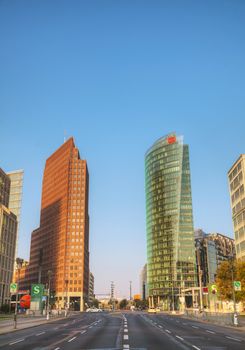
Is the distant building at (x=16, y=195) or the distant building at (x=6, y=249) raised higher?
the distant building at (x=16, y=195)

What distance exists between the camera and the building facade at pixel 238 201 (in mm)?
104000

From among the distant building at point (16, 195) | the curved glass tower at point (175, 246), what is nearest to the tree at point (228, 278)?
the curved glass tower at point (175, 246)

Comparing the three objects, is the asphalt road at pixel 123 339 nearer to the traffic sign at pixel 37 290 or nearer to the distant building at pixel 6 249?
the traffic sign at pixel 37 290

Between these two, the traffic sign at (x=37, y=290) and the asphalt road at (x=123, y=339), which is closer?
the asphalt road at (x=123, y=339)

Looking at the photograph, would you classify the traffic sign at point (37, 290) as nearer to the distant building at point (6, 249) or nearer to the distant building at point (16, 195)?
the distant building at point (6, 249)

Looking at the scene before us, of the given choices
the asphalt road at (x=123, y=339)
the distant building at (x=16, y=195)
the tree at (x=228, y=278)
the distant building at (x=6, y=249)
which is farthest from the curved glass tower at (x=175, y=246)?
the asphalt road at (x=123, y=339)

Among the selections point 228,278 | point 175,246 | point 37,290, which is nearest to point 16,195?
point 175,246

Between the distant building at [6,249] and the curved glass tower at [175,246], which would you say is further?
the curved glass tower at [175,246]

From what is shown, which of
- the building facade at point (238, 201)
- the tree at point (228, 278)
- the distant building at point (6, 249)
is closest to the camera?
the tree at point (228, 278)

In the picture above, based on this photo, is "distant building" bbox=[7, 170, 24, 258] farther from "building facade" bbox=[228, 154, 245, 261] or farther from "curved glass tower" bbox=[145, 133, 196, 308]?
"building facade" bbox=[228, 154, 245, 261]

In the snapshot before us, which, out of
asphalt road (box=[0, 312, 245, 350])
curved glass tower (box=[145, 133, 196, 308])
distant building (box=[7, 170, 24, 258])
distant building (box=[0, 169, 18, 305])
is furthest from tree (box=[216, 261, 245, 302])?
distant building (box=[7, 170, 24, 258])

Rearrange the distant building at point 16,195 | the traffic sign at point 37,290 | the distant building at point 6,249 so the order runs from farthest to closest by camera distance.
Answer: the distant building at point 16,195
the distant building at point 6,249
the traffic sign at point 37,290

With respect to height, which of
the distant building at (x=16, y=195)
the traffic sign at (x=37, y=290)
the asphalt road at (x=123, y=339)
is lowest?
the asphalt road at (x=123, y=339)

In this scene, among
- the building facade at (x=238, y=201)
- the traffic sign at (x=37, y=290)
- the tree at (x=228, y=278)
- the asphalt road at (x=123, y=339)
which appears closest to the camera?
the asphalt road at (x=123, y=339)
